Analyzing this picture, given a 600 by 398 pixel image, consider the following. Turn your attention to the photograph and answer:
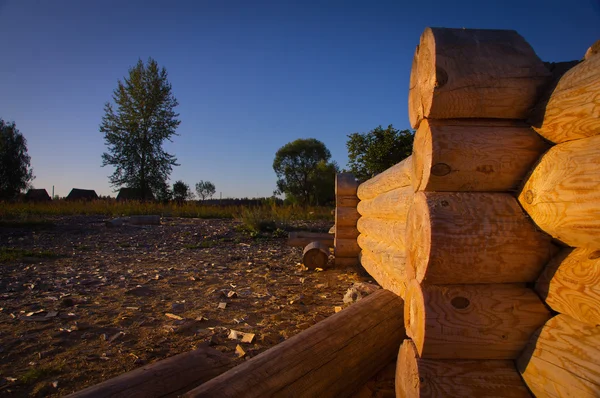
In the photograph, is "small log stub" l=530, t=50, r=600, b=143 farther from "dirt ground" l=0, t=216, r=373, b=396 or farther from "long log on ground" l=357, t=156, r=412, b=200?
"dirt ground" l=0, t=216, r=373, b=396

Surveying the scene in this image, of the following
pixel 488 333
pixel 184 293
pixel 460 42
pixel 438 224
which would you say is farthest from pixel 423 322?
pixel 184 293

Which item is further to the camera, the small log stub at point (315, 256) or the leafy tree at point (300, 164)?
the leafy tree at point (300, 164)

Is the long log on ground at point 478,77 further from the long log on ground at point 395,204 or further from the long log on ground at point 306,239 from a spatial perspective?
the long log on ground at point 306,239

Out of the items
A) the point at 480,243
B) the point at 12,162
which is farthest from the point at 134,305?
the point at 12,162

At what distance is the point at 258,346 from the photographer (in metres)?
2.89

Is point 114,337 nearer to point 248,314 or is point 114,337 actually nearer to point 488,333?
point 248,314

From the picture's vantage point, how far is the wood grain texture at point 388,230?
126 inches

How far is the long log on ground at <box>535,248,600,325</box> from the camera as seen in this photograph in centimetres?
141

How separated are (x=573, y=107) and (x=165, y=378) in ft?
7.54

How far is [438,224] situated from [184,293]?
143 inches

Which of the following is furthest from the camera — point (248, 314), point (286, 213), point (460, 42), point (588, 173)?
point (286, 213)

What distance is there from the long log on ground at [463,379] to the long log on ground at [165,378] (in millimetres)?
1075

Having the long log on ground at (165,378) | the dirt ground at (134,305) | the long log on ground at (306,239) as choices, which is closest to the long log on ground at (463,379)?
the long log on ground at (165,378)

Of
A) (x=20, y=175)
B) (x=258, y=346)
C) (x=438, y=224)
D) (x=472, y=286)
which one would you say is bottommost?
(x=258, y=346)
